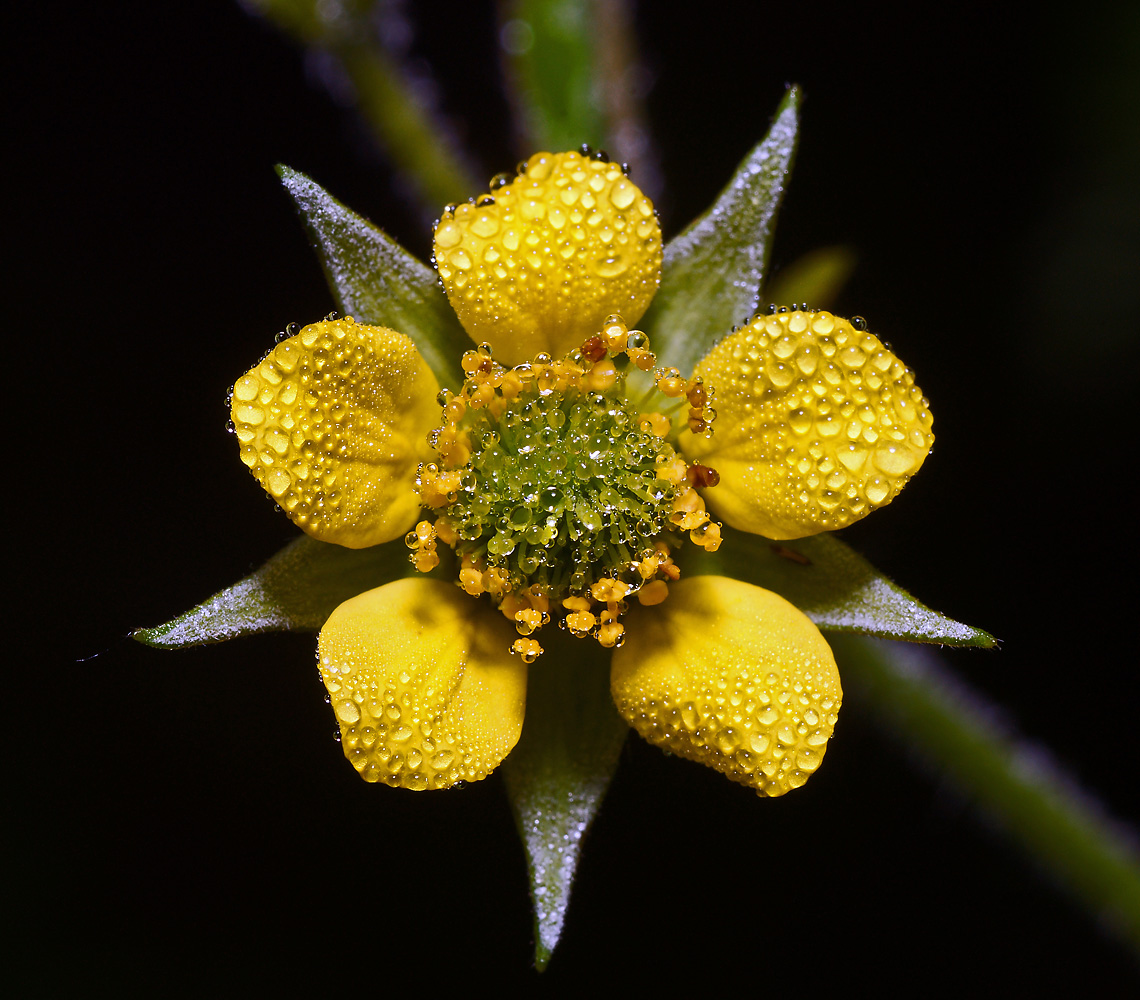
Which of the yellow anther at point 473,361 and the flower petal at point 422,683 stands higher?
the yellow anther at point 473,361

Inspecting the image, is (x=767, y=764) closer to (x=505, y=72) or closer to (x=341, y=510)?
(x=341, y=510)

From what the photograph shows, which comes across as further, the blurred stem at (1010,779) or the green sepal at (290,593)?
the blurred stem at (1010,779)

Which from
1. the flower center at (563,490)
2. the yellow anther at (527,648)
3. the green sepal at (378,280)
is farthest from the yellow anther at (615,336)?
the yellow anther at (527,648)

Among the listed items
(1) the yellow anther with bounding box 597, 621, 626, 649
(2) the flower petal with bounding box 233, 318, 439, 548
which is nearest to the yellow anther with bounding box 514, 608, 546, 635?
(1) the yellow anther with bounding box 597, 621, 626, 649

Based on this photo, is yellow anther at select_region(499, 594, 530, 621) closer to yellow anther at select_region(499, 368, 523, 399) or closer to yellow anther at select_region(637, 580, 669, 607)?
yellow anther at select_region(637, 580, 669, 607)

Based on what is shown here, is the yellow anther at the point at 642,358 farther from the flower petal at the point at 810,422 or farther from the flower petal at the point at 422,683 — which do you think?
the flower petal at the point at 422,683

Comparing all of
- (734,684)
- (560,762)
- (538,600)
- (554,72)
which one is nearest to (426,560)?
(538,600)

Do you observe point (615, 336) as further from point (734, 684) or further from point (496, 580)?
point (734, 684)
